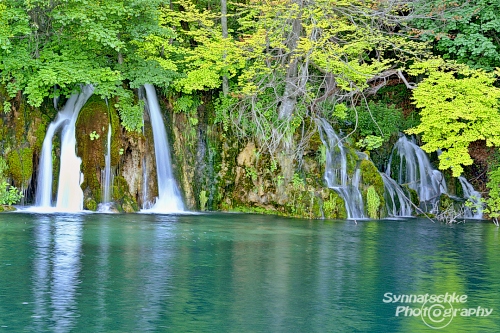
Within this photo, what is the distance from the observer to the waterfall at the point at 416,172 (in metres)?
23.2

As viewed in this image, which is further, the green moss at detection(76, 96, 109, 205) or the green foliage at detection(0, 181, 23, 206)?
the green moss at detection(76, 96, 109, 205)

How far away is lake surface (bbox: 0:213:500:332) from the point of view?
8.91 meters

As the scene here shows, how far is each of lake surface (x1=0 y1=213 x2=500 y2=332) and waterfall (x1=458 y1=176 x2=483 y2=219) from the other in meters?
4.62

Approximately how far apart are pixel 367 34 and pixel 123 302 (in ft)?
47.6

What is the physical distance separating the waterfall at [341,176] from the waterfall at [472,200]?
358cm

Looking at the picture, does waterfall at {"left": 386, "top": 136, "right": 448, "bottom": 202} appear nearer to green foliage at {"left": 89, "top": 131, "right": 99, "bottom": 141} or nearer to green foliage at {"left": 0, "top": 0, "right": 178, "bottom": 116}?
green foliage at {"left": 0, "top": 0, "right": 178, "bottom": 116}

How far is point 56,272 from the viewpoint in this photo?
11.2 meters

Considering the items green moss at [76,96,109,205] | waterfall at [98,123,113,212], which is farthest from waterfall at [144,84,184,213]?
green moss at [76,96,109,205]

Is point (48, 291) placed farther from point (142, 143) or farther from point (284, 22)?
point (284, 22)

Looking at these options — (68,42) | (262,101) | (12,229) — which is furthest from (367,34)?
(12,229)

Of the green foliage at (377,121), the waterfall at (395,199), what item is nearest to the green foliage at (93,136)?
the green foliage at (377,121)

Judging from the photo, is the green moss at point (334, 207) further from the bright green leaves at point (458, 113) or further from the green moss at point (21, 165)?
the green moss at point (21, 165)

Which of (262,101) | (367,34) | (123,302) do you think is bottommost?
(123,302)

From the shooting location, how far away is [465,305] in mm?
9992
